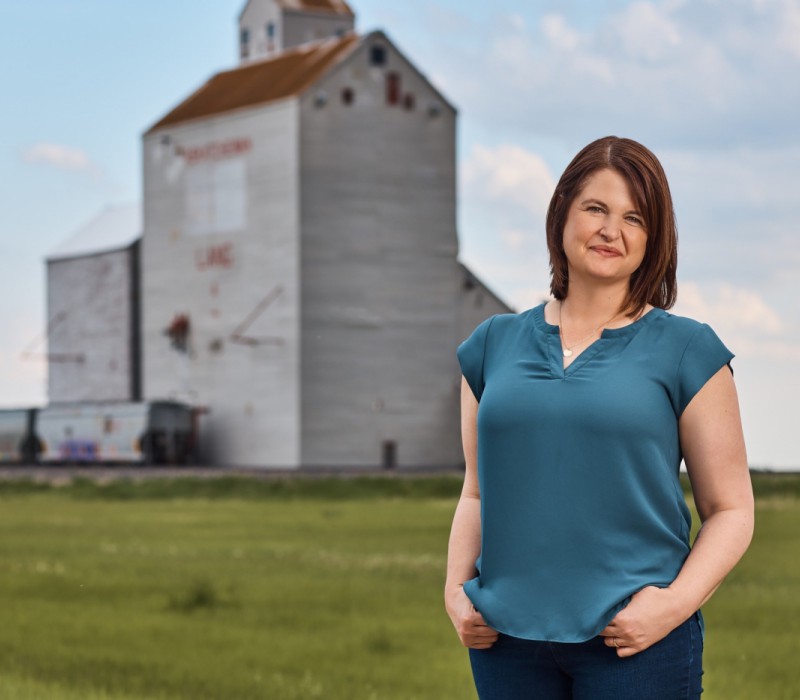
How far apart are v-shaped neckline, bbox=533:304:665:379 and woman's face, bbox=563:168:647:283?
121 millimetres

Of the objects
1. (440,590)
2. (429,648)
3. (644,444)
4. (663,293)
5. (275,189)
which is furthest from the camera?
(275,189)

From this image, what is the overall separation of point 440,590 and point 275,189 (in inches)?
1995

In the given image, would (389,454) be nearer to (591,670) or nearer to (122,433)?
(122,433)

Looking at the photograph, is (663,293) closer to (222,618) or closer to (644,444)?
(644,444)

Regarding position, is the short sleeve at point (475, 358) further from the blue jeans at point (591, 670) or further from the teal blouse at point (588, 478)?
the blue jeans at point (591, 670)

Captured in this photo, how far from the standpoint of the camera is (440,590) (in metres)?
18.0

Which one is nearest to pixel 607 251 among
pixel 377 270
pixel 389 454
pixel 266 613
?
pixel 266 613

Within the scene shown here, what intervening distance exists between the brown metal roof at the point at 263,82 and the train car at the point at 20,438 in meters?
14.2

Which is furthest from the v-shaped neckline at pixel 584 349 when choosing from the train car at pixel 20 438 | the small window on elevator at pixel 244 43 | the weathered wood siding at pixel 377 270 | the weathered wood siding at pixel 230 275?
the small window on elevator at pixel 244 43

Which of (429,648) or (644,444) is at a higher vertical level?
(644,444)

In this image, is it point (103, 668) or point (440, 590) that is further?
point (440, 590)

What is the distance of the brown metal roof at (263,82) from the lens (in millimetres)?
69750

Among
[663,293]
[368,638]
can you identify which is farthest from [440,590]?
[663,293]

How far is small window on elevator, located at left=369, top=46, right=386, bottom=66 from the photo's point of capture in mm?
69125
